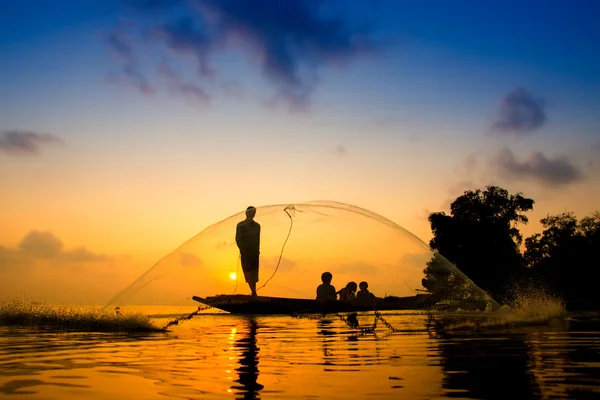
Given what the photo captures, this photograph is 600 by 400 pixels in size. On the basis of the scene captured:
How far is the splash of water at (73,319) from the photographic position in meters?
17.4

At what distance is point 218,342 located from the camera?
12.2 metres

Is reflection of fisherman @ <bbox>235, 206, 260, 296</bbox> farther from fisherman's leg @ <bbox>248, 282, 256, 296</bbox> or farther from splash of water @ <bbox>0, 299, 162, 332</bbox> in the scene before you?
splash of water @ <bbox>0, 299, 162, 332</bbox>

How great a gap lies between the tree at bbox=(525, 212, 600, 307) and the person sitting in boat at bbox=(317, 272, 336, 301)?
154 ft

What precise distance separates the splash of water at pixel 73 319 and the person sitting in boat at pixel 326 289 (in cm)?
485

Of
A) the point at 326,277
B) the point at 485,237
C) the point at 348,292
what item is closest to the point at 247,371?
the point at 326,277

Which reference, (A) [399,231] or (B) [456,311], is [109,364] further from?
(B) [456,311]

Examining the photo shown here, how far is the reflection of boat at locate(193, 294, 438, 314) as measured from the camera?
18.2 meters

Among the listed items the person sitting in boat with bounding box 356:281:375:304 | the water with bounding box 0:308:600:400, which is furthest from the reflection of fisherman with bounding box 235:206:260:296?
the water with bounding box 0:308:600:400

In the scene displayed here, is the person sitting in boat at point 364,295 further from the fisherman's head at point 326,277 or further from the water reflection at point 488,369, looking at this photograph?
the water reflection at point 488,369

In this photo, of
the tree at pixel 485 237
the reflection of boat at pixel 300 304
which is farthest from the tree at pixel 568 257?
the reflection of boat at pixel 300 304

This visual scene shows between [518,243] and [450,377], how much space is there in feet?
223

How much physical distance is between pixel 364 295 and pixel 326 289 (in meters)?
1.16

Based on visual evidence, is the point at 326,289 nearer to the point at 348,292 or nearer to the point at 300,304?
the point at 348,292

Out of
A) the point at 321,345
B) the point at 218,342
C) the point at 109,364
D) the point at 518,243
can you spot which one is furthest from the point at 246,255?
the point at 518,243
